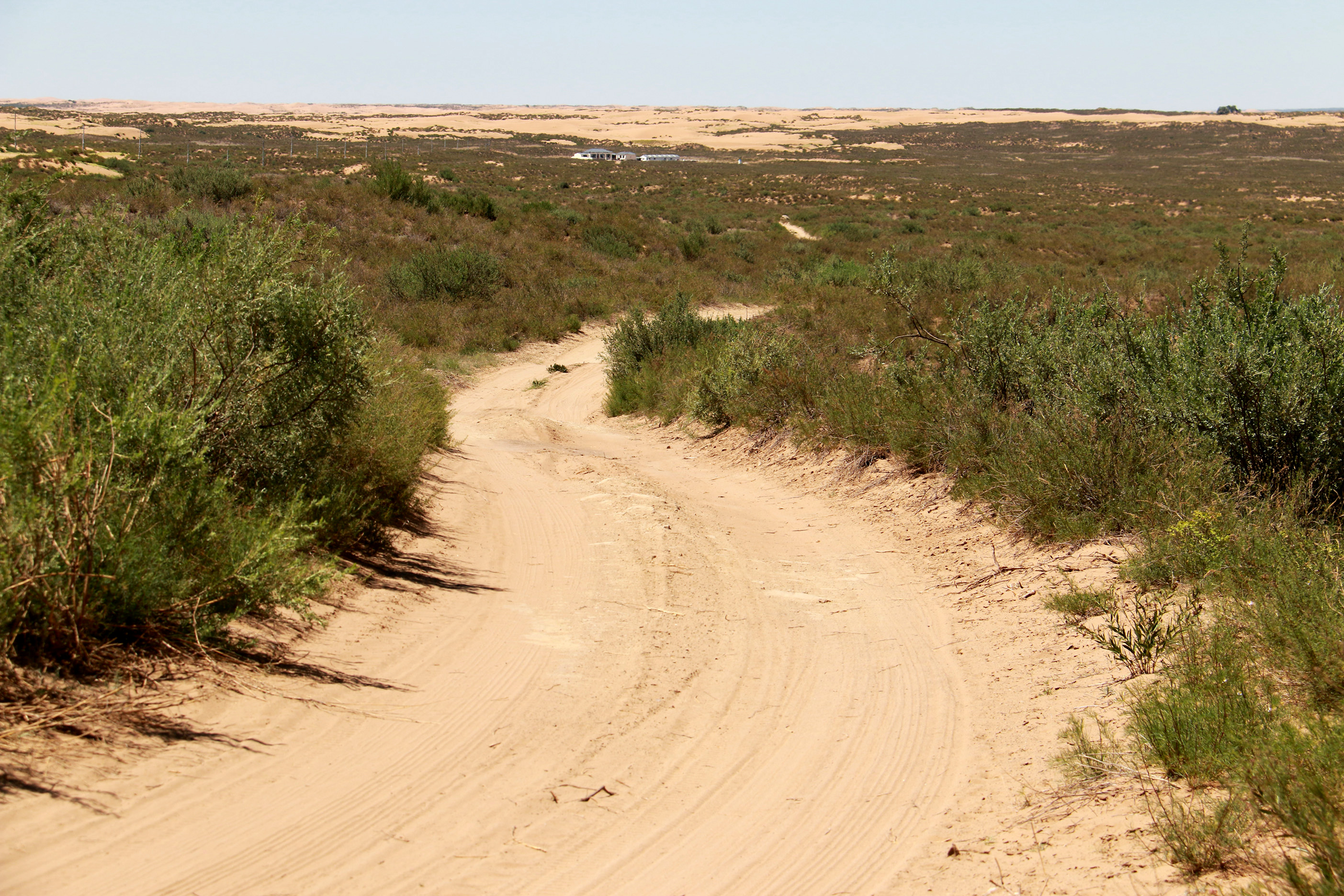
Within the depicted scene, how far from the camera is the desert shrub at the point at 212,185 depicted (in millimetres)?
32219

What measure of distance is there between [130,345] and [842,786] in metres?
4.35

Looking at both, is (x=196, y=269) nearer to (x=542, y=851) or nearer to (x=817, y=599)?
(x=542, y=851)

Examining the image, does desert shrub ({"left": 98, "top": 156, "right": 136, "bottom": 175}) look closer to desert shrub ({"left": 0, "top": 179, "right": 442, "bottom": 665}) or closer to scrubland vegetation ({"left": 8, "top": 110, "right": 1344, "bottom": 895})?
scrubland vegetation ({"left": 8, "top": 110, "right": 1344, "bottom": 895})

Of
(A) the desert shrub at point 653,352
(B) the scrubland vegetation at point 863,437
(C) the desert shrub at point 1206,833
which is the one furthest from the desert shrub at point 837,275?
(C) the desert shrub at point 1206,833

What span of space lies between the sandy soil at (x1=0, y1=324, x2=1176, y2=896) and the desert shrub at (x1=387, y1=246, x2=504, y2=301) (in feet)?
59.2

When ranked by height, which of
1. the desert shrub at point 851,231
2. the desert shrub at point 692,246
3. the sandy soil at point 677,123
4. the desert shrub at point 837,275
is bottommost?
the desert shrub at point 837,275

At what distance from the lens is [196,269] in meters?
5.99

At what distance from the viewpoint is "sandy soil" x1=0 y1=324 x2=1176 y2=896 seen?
11.2 feet

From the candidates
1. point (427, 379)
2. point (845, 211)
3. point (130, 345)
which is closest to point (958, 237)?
point (845, 211)

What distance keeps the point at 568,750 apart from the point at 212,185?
33325 millimetres

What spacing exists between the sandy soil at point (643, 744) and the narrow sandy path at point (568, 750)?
2cm

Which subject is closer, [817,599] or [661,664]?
[661,664]

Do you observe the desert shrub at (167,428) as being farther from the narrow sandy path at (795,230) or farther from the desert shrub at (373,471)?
the narrow sandy path at (795,230)

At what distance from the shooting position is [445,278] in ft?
86.3
